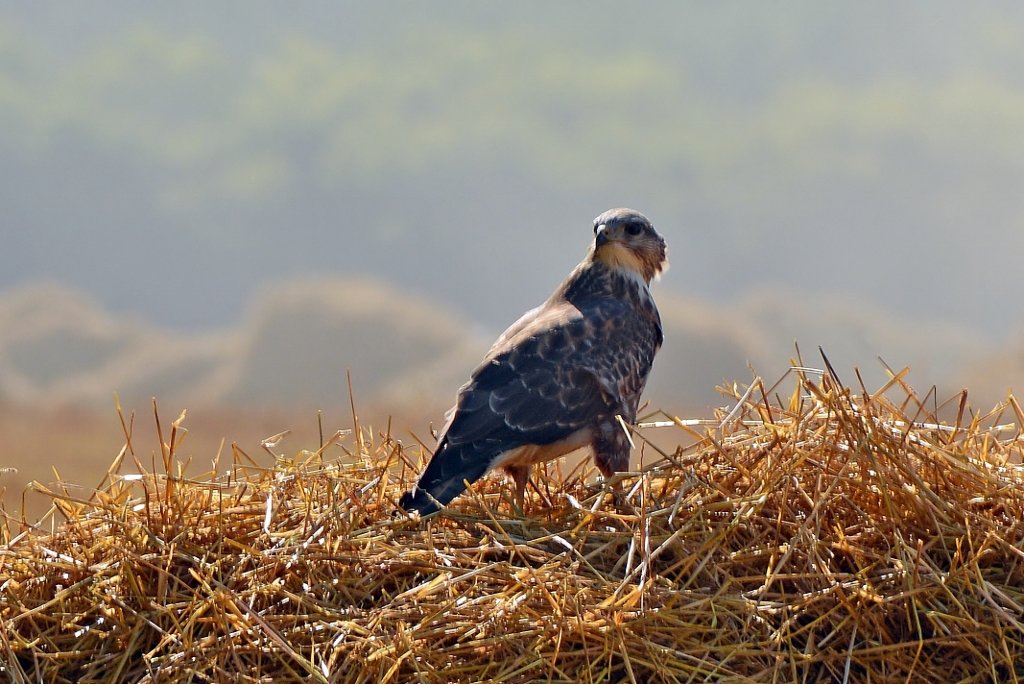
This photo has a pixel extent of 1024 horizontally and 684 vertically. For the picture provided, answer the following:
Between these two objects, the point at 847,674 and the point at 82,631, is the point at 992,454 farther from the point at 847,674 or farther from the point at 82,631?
the point at 82,631

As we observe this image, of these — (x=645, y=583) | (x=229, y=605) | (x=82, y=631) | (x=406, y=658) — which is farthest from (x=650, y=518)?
(x=82, y=631)

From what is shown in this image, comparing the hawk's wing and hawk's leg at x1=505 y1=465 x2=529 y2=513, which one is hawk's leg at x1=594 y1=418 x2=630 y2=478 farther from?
hawk's leg at x1=505 y1=465 x2=529 y2=513

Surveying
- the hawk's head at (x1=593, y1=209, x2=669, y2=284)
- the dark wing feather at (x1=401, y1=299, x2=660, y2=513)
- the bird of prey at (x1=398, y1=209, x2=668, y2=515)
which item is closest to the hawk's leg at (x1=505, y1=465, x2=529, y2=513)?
the bird of prey at (x1=398, y1=209, x2=668, y2=515)

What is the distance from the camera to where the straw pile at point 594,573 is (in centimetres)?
340

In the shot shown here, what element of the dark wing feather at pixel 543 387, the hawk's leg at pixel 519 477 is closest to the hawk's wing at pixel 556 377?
the dark wing feather at pixel 543 387

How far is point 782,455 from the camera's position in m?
3.91

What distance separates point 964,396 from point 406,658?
2.18 m

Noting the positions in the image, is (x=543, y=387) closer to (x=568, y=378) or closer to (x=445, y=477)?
(x=568, y=378)

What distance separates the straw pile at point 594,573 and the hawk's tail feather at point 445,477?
8 cm

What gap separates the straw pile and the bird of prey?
0.58ft

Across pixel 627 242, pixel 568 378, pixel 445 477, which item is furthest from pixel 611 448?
pixel 627 242

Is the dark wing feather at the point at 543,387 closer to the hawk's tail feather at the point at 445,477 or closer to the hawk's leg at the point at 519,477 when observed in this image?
the hawk's tail feather at the point at 445,477

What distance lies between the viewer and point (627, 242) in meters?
5.25

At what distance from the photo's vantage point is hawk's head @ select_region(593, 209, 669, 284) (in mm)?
5195
